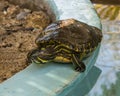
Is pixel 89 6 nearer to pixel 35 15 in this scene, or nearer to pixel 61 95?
pixel 35 15

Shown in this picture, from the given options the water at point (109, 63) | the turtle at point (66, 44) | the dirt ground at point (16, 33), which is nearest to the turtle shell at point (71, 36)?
the turtle at point (66, 44)

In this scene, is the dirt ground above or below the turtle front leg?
below

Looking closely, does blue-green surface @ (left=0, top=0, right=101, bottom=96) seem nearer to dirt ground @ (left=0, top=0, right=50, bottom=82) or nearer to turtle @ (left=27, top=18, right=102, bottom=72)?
turtle @ (left=27, top=18, right=102, bottom=72)

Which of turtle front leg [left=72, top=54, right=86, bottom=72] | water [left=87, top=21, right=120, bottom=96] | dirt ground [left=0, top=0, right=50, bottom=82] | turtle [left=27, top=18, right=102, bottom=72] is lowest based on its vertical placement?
water [left=87, top=21, right=120, bottom=96]

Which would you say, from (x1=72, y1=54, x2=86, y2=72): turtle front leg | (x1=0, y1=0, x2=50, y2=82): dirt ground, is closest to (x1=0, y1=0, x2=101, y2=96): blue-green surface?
(x1=72, y1=54, x2=86, y2=72): turtle front leg

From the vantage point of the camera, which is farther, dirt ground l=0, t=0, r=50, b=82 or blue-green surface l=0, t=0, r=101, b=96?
dirt ground l=0, t=0, r=50, b=82

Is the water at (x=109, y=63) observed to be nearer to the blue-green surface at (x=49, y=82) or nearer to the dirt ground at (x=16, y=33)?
the blue-green surface at (x=49, y=82)

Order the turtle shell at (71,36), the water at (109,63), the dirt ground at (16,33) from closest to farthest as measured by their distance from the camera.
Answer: the turtle shell at (71,36)
the water at (109,63)
the dirt ground at (16,33)
